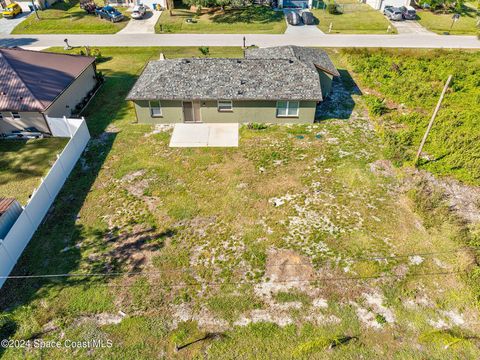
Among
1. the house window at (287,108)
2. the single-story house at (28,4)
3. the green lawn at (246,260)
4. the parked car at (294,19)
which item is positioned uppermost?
the single-story house at (28,4)

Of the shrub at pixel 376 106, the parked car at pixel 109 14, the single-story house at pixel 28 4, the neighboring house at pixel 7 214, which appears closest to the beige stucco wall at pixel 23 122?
the neighboring house at pixel 7 214

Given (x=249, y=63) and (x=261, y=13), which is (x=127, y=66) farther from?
(x=261, y=13)

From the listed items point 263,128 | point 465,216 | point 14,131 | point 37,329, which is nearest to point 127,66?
point 14,131

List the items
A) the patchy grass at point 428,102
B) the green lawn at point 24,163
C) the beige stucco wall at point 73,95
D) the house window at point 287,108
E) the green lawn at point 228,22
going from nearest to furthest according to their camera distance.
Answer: the green lawn at point 24,163, the patchy grass at point 428,102, the beige stucco wall at point 73,95, the house window at point 287,108, the green lawn at point 228,22

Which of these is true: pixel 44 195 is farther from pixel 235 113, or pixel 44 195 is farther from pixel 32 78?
pixel 235 113

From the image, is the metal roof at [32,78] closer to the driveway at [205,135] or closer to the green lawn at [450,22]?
the driveway at [205,135]

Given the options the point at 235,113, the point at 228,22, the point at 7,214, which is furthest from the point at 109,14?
the point at 7,214
